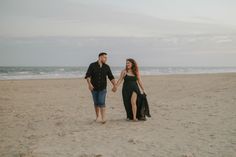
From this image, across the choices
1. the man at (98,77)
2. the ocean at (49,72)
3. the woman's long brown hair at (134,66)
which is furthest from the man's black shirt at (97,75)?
the ocean at (49,72)

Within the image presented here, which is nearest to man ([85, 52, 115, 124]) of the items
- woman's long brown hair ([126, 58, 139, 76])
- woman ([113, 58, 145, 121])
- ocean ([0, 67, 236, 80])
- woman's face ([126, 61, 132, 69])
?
woman ([113, 58, 145, 121])

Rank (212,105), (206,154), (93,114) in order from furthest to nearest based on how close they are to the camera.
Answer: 1. (212,105)
2. (93,114)
3. (206,154)

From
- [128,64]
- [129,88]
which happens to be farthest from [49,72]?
[128,64]

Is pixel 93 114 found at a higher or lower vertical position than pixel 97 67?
lower

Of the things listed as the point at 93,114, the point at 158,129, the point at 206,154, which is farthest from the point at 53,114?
the point at 206,154

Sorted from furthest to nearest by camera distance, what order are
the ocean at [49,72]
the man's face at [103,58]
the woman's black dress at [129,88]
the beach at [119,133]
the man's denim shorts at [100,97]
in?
the ocean at [49,72], the woman's black dress at [129,88], the man's denim shorts at [100,97], the man's face at [103,58], the beach at [119,133]

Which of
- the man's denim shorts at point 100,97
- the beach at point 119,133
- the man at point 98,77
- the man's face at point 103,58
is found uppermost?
the man's face at point 103,58

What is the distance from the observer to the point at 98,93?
8.09 metres

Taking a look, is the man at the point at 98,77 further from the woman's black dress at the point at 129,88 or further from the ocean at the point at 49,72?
the ocean at the point at 49,72

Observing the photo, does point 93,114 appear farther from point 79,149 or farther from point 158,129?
point 79,149

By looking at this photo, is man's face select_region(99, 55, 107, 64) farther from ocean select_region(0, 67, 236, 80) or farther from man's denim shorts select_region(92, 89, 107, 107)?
ocean select_region(0, 67, 236, 80)

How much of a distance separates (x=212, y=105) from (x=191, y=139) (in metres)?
4.82

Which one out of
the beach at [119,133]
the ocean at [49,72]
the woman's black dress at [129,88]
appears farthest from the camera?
the ocean at [49,72]

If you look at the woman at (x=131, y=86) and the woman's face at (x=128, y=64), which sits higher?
the woman's face at (x=128, y=64)
